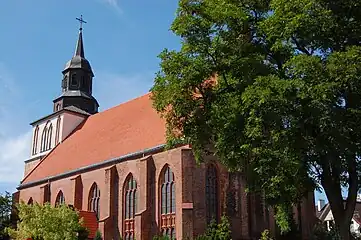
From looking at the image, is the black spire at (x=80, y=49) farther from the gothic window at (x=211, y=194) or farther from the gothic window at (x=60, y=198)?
the gothic window at (x=211, y=194)

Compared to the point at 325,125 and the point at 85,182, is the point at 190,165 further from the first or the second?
the point at 325,125

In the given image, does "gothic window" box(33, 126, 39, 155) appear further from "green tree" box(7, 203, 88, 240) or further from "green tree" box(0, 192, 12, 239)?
"green tree" box(7, 203, 88, 240)

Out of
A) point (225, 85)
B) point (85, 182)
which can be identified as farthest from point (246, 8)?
point (85, 182)

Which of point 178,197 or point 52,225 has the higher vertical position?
point 178,197

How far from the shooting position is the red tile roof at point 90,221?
32.2 meters

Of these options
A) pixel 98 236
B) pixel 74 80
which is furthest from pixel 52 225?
pixel 74 80

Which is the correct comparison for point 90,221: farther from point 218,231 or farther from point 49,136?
point 49,136

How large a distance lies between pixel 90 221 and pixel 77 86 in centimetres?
1537

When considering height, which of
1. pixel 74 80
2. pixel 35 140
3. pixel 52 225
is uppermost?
pixel 74 80

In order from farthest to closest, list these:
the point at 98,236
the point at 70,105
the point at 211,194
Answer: the point at 70,105
the point at 98,236
the point at 211,194

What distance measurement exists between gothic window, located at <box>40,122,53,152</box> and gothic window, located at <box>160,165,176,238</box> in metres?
19.0

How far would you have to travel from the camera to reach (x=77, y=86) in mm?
44625

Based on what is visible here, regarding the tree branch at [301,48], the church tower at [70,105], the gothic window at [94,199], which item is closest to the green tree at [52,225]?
the gothic window at [94,199]

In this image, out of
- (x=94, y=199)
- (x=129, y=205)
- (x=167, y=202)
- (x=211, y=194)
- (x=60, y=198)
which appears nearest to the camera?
(x=211, y=194)
